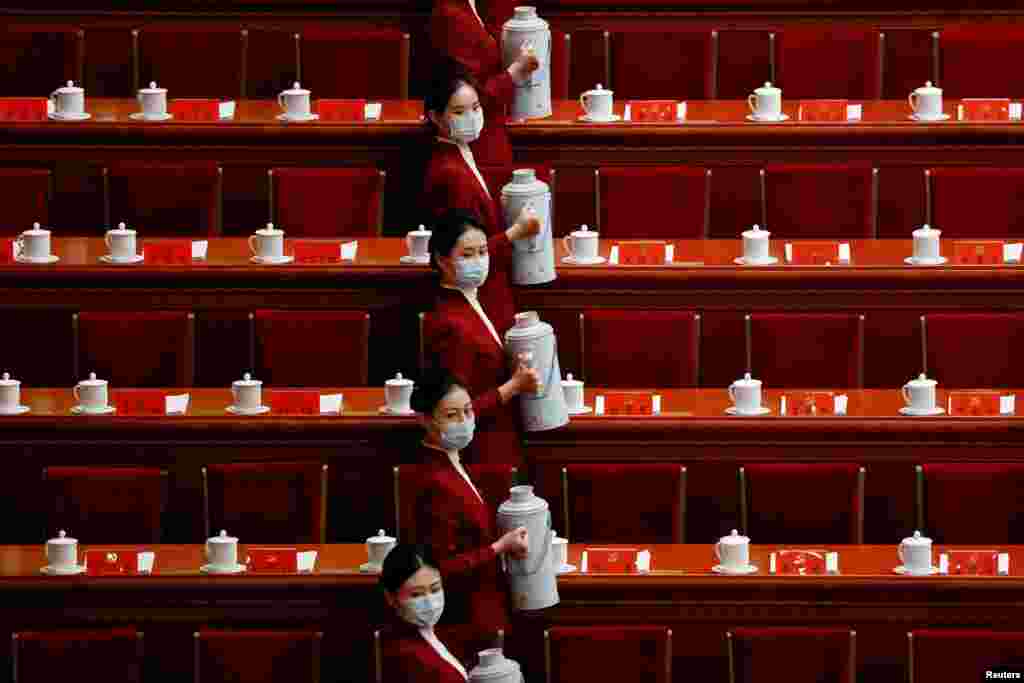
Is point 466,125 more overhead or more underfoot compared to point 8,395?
more overhead

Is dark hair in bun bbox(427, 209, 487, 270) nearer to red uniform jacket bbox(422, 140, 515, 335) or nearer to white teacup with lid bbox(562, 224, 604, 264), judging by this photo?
red uniform jacket bbox(422, 140, 515, 335)

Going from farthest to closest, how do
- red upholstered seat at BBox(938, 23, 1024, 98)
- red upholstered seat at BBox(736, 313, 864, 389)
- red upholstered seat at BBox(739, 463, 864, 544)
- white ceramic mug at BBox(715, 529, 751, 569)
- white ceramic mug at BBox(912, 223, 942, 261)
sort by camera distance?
red upholstered seat at BBox(938, 23, 1024, 98), white ceramic mug at BBox(912, 223, 942, 261), red upholstered seat at BBox(736, 313, 864, 389), red upholstered seat at BBox(739, 463, 864, 544), white ceramic mug at BBox(715, 529, 751, 569)

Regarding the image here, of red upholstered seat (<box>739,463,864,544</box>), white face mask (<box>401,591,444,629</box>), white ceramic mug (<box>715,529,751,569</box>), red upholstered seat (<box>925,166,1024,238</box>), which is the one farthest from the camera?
red upholstered seat (<box>925,166,1024,238</box>)

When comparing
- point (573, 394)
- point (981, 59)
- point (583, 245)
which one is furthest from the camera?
point (981, 59)

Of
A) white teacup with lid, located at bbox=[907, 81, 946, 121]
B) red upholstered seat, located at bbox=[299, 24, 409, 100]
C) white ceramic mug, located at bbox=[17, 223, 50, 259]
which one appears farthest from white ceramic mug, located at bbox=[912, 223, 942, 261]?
white ceramic mug, located at bbox=[17, 223, 50, 259]

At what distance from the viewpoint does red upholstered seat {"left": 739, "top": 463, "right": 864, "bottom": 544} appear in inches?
140

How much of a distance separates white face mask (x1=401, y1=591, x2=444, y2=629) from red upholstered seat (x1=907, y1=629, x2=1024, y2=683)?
1.87 ft

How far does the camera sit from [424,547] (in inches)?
127

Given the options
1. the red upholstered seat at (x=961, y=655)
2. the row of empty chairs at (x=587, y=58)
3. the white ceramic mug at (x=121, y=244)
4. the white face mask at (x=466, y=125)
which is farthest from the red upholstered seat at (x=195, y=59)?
the red upholstered seat at (x=961, y=655)

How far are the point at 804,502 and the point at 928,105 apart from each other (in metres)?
0.84

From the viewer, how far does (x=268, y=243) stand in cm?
397

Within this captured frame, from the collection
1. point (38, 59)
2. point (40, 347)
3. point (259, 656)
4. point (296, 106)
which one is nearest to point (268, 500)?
point (259, 656)

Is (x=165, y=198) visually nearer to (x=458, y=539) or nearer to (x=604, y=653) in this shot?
(x=458, y=539)

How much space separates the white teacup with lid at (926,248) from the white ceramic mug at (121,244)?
107 cm
